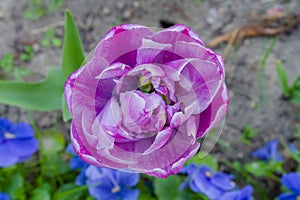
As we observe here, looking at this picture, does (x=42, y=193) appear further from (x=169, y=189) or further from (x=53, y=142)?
(x=169, y=189)

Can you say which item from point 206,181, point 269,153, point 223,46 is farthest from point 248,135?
point 206,181

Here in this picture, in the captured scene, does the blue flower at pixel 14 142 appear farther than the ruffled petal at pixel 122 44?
Yes

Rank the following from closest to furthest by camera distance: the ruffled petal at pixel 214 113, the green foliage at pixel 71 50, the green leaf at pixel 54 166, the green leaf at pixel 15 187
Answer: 1. the ruffled petal at pixel 214 113
2. the green foliage at pixel 71 50
3. the green leaf at pixel 15 187
4. the green leaf at pixel 54 166

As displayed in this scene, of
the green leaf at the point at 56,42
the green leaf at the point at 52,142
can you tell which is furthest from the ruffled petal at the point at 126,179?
the green leaf at the point at 56,42

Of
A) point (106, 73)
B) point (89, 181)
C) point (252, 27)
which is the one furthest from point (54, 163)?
point (252, 27)

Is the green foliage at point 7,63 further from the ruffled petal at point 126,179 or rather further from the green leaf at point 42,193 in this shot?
the ruffled petal at point 126,179

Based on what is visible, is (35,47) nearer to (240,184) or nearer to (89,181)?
(89,181)
